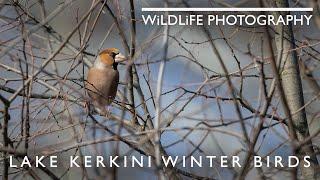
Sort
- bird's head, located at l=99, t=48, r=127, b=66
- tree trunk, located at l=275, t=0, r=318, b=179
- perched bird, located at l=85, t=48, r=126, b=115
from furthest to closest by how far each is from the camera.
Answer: bird's head, located at l=99, t=48, r=127, b=66 < perched bird, located at l=85, t=48, r=126, b=115 < tree trunk, located at l=275, t=0, r=318, b=179

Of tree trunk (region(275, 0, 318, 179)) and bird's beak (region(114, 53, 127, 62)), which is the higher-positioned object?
bird's beak (region(114, 53, 127, 62))

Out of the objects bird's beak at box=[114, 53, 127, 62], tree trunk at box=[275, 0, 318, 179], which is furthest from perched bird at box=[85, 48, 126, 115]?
tree trunk at box=[275, 0, 318, 179]

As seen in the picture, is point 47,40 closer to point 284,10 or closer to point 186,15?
point 186,15

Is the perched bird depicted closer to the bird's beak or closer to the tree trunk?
the bird's beak

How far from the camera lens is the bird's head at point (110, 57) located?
13.9ft

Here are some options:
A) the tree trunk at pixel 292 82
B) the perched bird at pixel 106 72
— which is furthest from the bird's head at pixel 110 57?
the tree trunk at pixel 292 82

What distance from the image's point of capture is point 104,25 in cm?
464

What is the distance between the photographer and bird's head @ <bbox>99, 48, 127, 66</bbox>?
4.24 meters

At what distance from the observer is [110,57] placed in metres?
4.29

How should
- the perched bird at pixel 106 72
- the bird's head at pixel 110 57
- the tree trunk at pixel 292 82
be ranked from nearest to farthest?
1. the tree trunk at pixel 292 82
2. the perched bird at pixel 106 72
3. the bird's head at pixel 110 57

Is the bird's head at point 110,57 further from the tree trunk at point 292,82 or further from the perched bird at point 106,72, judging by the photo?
the tree trunk at point 292,82

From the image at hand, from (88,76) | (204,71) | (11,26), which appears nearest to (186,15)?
(204,71)

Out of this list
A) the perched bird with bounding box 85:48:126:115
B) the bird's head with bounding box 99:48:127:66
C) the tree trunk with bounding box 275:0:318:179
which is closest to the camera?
the tree trunk with bounding box 275:0:318:179

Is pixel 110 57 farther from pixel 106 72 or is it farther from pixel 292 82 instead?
pixel 292 82
